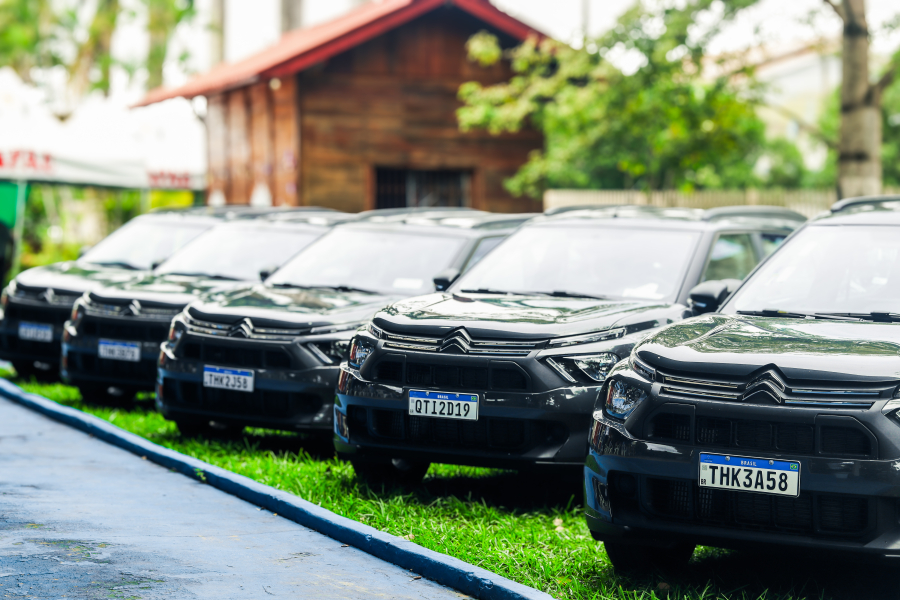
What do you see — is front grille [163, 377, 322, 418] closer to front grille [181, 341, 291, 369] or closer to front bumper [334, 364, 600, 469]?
front grille [181, 341, 291, 369]

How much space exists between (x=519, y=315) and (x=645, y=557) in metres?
1.69

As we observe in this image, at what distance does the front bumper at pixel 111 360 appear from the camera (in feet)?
31.4

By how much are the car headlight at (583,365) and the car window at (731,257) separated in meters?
1.44

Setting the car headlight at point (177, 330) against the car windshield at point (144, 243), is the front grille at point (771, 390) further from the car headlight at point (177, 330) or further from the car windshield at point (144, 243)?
the car windshield at point (144, 243)

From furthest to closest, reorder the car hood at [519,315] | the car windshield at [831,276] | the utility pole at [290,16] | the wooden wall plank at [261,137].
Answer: the utility pole at [290,16] → the wooden wall plank at [261,137] → the car hood at [519,315] → the car windshield at [831,276]

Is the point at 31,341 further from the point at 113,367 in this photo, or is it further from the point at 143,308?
the point at 143,308

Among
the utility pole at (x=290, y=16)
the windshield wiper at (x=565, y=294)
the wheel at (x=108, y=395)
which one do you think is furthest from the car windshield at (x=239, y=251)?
the utility pole at (x=290, y=16)

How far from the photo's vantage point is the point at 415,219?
31.1 ft

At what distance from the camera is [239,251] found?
11031 millimetres

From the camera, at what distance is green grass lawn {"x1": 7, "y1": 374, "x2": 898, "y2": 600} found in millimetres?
5141

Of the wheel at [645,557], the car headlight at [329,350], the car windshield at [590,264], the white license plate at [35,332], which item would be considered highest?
the car windshield at [590,264]

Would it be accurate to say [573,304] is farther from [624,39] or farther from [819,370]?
[624,39]

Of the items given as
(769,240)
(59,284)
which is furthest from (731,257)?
(59,284)

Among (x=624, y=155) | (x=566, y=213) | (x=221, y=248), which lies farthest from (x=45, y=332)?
(x=624, y=155)
